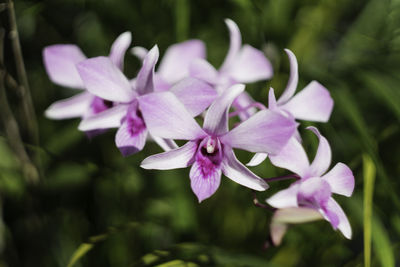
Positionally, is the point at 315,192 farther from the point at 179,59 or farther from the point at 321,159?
the point at 179,59

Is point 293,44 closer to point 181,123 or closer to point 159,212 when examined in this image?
point 159,212

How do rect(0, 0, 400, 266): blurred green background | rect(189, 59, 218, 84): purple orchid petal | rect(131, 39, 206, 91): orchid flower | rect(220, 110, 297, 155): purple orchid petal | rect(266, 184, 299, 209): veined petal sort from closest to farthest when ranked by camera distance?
rect(220, 110, 297, 155): purple orchid petal → rect(266, 184, 299, 209): veined petal → rect(189, 59, 218, 84): purple orchid petal → rect(131, 39, 206, 91): orchid flower → rect(0, 0, 400, 266): blurred green background

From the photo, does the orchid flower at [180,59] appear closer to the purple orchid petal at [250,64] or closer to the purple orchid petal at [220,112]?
the purple orchid petal at [250,64]

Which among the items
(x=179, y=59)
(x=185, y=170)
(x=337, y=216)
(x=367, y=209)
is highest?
(x=179, y=59)

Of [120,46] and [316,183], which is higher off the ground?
[120,46]

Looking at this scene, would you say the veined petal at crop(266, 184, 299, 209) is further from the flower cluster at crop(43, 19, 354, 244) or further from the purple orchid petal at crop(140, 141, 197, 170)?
the purple orchid petal at crop(140, 141, 197, 170)

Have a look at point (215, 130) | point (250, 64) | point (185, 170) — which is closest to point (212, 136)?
point (215, 130)

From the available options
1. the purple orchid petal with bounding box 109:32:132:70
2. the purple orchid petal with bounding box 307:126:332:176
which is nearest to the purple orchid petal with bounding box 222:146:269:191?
the purple orchid petal with bounding box 307:126:332:176

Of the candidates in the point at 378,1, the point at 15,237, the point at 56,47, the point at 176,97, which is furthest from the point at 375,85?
the point at 15,237
